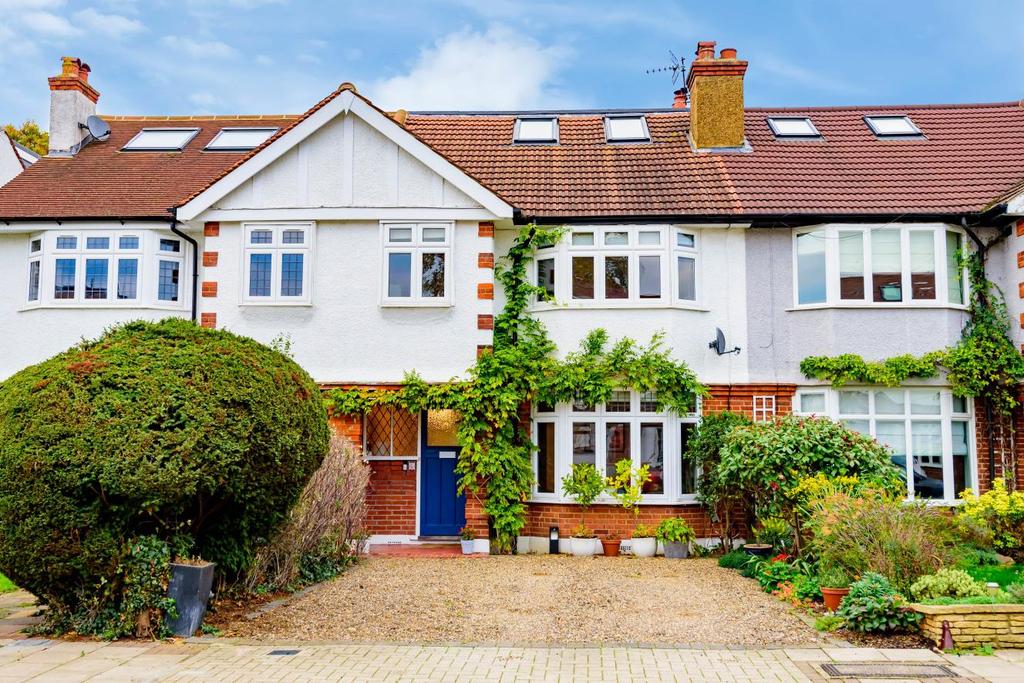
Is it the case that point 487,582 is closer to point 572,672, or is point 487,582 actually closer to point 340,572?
point 340,572

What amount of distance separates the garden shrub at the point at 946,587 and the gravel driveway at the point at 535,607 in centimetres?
116

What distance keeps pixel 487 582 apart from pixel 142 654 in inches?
189

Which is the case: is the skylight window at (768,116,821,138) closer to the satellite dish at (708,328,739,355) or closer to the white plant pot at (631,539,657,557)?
the satellite dish at (708,328,739,355)

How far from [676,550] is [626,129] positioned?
29.7ft

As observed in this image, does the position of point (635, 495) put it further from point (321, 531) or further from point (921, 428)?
point (321, 531)

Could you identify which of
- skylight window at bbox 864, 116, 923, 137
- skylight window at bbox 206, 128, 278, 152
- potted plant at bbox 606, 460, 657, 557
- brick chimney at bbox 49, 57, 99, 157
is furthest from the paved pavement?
brick chimney at bbox 49, 57, 99, 157

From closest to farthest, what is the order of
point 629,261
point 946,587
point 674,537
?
point 946,587
point 674,537
point 629,261

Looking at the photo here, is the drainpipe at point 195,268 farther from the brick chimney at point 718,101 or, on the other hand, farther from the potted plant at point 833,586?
the potted plant at point 833,586

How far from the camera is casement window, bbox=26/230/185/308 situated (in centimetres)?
1493

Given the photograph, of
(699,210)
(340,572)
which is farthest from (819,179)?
(340,572)

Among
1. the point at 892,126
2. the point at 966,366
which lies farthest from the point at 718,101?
the point at 966,366

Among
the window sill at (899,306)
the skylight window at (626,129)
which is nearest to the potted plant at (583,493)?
the window sill at (899,306)

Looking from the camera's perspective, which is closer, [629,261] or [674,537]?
[674,537]

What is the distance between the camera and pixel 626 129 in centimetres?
1788
